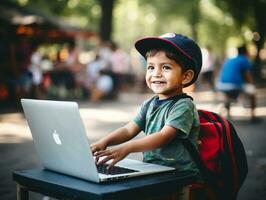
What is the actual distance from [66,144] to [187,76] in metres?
0.91

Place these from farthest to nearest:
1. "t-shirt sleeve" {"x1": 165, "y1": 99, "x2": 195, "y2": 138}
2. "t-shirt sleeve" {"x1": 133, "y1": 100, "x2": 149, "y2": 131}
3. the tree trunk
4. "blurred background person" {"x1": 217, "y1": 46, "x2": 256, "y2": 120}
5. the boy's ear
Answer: the tree trunk
"blurred background person" {"x1": 217, "y1": 46, "x2": 256, "y2": 120}
"t-shirt sleeve" {"x1": 133, "y1": 100, "x2": 149, "y2": 131}
the boy's ear
"t-shirt sleeve" {"x1": 165, "y1": 99, "x2": 195, "y2": 138}

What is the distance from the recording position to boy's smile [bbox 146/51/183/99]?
3.02 metres

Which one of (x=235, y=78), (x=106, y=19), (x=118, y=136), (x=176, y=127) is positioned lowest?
(x=235, y=78)

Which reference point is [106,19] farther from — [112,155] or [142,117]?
[112,155]

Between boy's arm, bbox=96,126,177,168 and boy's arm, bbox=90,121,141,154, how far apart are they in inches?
12.9

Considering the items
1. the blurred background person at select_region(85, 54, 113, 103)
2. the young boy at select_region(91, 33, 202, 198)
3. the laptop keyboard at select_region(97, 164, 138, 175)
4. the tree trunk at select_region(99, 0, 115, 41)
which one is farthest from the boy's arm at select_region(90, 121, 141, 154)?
the tree trunk at select_region(99, 0, 115, 41)

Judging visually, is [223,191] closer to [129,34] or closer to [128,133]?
[128,133]

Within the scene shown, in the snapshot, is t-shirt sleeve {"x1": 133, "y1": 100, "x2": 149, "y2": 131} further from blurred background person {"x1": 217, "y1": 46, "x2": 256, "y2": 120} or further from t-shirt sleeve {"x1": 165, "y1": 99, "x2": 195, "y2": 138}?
blurred background person {"x1": 217, "y1": 46, "x2": 256, "y2": 120}

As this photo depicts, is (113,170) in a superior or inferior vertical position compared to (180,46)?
inferior

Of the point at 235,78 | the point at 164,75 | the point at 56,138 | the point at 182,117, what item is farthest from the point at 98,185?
the point at 235,78

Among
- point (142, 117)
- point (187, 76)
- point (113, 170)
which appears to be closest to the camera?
point (113, 170)

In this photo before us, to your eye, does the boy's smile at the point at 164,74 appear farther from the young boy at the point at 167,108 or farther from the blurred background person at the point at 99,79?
the blurred background person at the point at 99,79

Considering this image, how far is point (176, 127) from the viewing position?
2.83m

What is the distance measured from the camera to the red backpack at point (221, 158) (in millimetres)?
2994
